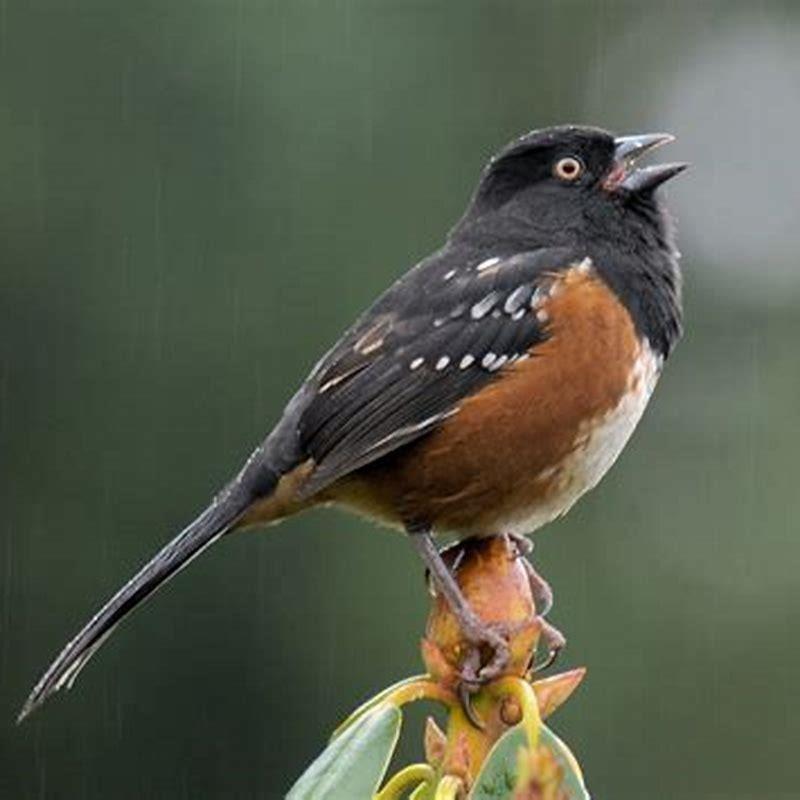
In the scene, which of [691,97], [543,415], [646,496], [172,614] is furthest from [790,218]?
[543,415]

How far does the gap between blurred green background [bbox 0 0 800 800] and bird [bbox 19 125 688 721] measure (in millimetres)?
7009

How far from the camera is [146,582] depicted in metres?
4.64

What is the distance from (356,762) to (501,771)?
20 cm

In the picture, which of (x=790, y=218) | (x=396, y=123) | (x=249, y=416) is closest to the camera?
(x=249, y=416)

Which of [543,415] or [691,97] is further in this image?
[691,97]

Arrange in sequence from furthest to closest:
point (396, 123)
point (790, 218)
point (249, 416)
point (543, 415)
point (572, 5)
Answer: point (572, 5) → point (790, 218) → point (396, 123) → point (249, 416) → point (543, 415)

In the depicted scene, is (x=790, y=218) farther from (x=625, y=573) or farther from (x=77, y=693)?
(x=77, y=693)

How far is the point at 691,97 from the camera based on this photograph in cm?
1817

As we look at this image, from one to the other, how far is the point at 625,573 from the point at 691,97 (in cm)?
539

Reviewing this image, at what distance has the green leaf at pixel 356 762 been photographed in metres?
3.38

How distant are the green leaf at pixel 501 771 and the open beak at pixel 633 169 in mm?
2133

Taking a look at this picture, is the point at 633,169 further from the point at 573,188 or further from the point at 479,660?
the point at 479,660

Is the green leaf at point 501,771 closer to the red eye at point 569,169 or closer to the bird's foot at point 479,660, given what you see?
the bird's foot at point 479,660

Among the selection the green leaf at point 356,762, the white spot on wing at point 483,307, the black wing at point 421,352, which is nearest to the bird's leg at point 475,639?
the green leaf at point 356,762
